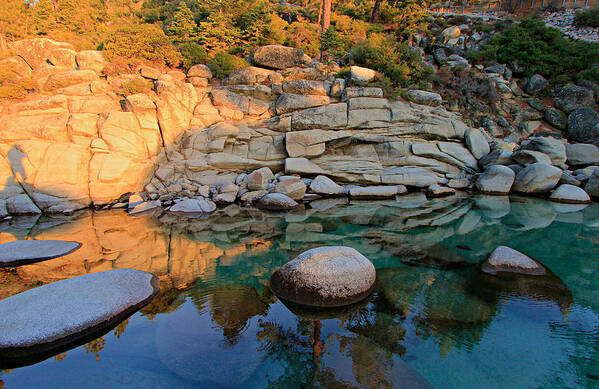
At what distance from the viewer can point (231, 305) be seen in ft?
15.0

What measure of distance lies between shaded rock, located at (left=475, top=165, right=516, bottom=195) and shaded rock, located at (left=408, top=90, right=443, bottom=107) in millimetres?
5403

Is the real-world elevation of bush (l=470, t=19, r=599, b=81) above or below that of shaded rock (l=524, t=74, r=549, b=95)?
above

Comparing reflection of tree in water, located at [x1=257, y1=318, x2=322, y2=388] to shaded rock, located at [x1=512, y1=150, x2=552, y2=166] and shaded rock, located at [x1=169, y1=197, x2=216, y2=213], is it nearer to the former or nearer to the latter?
shaded rock, located at [x1=169, y1=197, x2=216, y2=213]

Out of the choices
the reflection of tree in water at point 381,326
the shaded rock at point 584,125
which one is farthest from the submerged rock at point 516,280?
the shaded rock at point 584,125

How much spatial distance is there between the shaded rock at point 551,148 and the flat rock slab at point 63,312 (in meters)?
17.0

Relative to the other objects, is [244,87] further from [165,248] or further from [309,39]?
[165,248]

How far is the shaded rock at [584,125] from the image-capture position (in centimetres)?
1784

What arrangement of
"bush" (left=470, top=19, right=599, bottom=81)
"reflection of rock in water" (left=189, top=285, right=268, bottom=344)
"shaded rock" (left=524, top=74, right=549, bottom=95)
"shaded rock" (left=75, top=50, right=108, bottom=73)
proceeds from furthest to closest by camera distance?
"bush" (left=470, top=19, right=599, bottom=81)
"shaded rock" (left=524, top=74, right=549, bottom=95)
"shaded rock" (left=75, top=50, right=108, bottom=73)
"reflection of rock in water" (left=189, top=285, right=268, bottom=344)

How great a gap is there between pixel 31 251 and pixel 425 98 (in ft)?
61.3

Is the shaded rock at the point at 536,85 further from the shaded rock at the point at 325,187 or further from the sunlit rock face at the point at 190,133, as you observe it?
the shaded rock at the point at 325,187

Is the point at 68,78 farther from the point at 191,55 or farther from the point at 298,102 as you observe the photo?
the point at 298,102

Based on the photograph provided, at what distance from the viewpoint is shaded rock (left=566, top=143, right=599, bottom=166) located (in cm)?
1453

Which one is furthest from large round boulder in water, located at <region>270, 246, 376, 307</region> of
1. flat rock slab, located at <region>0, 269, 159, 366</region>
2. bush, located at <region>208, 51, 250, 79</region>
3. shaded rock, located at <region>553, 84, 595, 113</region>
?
shaded rock, located at <region>553, 84, 595, 113</region>

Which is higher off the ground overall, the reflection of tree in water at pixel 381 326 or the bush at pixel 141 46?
the bush at pixel 141 46
